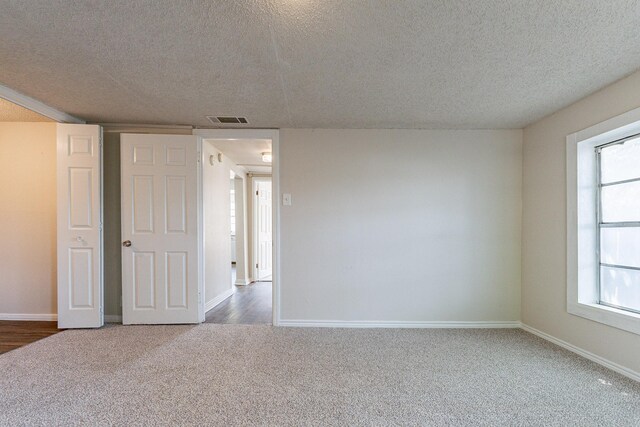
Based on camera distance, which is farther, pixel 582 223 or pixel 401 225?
pixel 401 225

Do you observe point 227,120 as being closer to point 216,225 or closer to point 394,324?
point 216,225

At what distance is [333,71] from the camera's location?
2221 millimetres

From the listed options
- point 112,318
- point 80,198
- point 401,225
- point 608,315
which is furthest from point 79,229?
point 608,315

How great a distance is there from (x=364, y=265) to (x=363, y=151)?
4.22 feet

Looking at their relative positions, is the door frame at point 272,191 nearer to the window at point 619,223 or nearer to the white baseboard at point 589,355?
the white baseboard at point 589,355

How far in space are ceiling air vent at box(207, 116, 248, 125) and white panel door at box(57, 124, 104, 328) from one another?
1229mm

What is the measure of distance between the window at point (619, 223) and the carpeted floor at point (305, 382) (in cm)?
63

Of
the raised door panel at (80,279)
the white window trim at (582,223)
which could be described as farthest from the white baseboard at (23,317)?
the white window trim at (582,223)

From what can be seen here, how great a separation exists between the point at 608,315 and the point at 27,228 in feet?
19.1

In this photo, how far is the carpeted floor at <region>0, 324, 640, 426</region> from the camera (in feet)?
5.91

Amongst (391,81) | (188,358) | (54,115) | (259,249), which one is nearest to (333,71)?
(391,81)

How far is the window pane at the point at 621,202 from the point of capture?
2.39 meters

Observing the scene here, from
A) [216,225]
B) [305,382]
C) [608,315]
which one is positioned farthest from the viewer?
[216,225]

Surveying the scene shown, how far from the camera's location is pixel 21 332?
320 centimetres
